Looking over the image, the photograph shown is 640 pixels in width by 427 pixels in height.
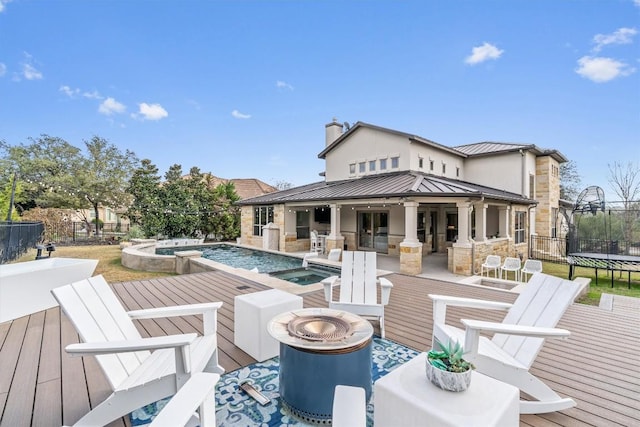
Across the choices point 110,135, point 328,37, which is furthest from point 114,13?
point 110,135

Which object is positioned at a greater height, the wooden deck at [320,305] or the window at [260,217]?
the window at [260,217]

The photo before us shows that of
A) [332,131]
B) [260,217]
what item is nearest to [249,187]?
[260,217]

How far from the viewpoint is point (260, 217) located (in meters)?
15.9

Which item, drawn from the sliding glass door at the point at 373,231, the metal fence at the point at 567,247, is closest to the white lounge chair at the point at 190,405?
the sliding glass door at the point at 373,231

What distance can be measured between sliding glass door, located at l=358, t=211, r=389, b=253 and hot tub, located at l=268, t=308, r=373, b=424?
11.2m

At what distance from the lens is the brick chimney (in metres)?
15.6

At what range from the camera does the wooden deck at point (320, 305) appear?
224 centimetres

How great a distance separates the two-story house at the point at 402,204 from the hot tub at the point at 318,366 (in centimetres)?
740

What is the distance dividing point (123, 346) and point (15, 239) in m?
11.5

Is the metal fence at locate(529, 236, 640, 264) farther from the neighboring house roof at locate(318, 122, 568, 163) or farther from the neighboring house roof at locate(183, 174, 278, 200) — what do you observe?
the neighboring house roof at locate(183, 174, 278, 200)

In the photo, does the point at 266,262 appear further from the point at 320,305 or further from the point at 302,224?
the point at 320,305

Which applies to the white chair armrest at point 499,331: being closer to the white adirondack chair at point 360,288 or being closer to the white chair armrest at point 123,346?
the white adirondack chair at point 360,288

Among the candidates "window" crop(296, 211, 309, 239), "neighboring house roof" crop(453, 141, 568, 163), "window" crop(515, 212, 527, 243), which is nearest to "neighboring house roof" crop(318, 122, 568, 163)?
"neighboring house roof" crop(453, 141, 568, 163)

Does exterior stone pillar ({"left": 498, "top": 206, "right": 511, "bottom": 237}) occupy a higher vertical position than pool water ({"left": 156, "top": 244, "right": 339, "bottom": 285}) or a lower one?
higher
